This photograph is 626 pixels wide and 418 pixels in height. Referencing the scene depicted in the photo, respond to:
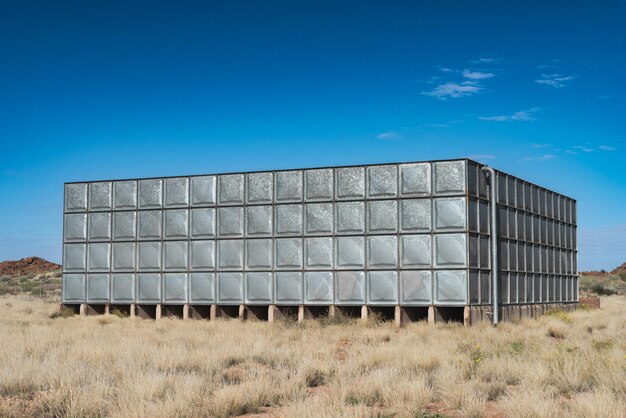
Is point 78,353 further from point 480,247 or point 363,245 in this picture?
point 480,247

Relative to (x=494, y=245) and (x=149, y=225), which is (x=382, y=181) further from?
(x=149, y=225)

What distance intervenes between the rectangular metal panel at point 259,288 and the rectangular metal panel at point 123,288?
4324 millimetres

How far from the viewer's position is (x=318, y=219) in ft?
76.9

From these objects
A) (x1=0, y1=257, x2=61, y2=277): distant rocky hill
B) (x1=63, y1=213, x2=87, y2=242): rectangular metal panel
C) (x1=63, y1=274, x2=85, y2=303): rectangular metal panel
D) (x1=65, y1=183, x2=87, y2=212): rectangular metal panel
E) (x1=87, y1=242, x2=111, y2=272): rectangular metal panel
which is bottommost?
(x1=0, y1=257, x2=61, y2=277): distant rocky hill

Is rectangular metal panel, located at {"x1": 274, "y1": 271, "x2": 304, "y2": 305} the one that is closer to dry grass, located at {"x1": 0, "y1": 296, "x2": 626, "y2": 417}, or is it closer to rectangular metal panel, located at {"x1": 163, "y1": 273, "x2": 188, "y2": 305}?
rectangular metal panel, located at {"x1": 163, "y1": 273, "x2": 188, "y2": 305}

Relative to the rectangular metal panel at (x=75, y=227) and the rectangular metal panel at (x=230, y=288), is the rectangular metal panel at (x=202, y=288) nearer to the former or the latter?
the rectangular metal panel at (x=230, y=288)

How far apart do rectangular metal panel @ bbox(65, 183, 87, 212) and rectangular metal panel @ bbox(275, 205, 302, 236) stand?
7461 mm

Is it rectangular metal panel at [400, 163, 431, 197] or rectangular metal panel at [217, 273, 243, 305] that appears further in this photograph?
rectangular metal panel at [217, 273, 243, 305]

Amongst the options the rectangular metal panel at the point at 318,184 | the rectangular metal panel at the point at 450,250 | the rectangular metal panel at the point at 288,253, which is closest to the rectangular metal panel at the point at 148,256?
the rectangular metal panel at the point at 288,253

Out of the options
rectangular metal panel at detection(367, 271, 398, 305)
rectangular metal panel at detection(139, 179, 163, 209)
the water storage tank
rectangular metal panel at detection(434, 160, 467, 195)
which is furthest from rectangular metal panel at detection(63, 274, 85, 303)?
rectangular metal panel at detection(434, 160, 467, 195)

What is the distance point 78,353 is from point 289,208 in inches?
414

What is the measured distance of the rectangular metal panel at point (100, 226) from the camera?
85.7 ft

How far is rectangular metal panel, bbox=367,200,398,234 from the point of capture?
22.6 metres

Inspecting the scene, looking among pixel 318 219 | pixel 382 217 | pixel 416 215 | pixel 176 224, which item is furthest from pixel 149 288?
pixel 416 215
